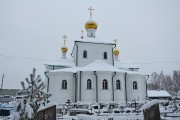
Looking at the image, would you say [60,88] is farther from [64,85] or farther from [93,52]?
[93,52]

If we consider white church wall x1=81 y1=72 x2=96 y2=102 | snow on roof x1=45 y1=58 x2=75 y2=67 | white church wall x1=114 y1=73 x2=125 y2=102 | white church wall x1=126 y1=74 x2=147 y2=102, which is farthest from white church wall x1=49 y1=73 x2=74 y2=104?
white church wall x1=126 y1=74 x2=147 y2=102

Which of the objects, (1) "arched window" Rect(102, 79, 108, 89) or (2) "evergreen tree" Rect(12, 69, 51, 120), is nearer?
(2) "evergreen tree" Rect(12, 69, 51, 120)

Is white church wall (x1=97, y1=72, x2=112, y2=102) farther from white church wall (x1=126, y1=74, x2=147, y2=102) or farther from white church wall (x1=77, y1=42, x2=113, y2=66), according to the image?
white church wall (x1=77, y1=42, x2=113, y2=66)

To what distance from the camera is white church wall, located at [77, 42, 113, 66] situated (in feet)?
82.1

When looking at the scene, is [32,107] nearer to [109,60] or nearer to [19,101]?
[19,101]

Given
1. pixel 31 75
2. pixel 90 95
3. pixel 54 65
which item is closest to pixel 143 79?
pixel 90 95

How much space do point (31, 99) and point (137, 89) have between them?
1904 cm

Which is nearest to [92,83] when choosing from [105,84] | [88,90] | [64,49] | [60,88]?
[88,90]

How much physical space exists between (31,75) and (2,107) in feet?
45.6

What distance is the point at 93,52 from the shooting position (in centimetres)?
2552

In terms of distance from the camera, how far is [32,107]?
608cm

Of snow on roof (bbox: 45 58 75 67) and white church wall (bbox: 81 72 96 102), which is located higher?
snow on roof (bbox: 45 58 75 67)

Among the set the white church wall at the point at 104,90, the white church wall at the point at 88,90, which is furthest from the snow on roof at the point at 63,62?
the white church wall at the point at 104,90

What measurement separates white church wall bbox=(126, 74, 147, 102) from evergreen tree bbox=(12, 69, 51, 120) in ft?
58.8
